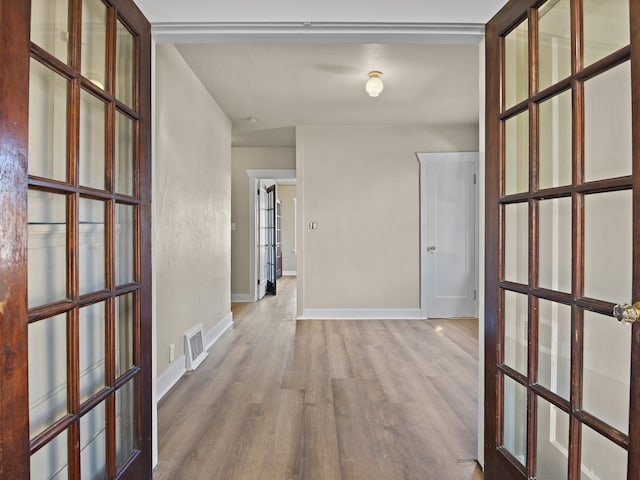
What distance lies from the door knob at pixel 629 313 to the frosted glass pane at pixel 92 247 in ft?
4.85

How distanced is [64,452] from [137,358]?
1.42 ft

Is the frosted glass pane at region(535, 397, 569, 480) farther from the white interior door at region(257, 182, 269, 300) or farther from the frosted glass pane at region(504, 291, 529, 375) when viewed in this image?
the white interior door at region(257, 182, 269, 300)

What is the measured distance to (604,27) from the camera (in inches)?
39.4

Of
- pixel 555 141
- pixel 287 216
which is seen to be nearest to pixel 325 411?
pixel 555 141

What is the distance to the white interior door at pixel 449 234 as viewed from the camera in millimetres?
4961

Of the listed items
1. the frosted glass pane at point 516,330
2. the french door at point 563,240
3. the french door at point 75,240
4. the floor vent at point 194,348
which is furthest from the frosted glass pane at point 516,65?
the floor vent at point 194,348

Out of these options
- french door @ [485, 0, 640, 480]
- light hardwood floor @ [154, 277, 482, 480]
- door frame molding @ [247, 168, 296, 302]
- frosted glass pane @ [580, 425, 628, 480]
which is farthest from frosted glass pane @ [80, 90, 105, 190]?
→ door frame molding @ [247, 168, 296, 302]

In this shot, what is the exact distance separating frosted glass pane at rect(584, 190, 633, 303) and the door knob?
5.1 inches

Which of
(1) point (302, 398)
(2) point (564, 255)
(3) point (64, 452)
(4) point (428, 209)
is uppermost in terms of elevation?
(4) point (428, 209)

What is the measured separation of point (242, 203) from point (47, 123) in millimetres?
5381

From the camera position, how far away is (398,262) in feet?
16.3

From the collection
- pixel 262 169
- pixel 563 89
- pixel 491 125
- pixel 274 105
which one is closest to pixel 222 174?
pixel 274 105

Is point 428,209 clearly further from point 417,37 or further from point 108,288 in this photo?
point 108,288

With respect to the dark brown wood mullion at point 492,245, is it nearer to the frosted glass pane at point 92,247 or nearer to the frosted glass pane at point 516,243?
the frosted glass pane at point 516,243
